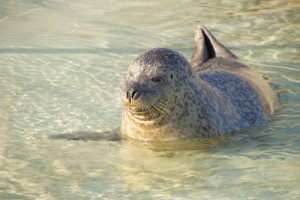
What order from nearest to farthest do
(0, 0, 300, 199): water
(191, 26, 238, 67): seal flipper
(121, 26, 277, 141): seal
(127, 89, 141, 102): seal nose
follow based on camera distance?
1. (0, 0, 300, 199): water
2. (127, 89, 141, 102): seal nose
3. (121, 26, 277, 141): seal
4. (191, 26, 238, 67): seal flipper

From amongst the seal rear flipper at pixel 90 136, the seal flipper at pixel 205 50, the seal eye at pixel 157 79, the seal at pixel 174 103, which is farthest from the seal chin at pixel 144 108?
the seal flipper at pixel 205 50

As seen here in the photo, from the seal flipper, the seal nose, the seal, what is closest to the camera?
the seal nose

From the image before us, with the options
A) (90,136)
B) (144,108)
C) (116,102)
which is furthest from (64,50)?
(144,108)

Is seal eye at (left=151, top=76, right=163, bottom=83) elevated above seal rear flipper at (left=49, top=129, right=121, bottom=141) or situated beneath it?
A: elevated above

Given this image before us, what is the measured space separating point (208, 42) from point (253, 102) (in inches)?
52.6

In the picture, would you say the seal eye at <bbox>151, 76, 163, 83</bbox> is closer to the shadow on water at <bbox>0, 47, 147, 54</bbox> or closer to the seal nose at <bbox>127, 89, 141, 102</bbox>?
the seal nose at <bbox>127, 89, 141, 102</bbox>

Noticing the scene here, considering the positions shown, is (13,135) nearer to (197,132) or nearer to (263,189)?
(197,132)

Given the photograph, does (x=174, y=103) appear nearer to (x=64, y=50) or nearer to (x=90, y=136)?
(x=90, y=136)

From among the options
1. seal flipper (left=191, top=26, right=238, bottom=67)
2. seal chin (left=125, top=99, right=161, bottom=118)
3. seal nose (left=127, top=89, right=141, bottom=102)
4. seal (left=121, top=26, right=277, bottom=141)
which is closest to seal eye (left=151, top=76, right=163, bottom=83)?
seal (left=121, top=26, right=277, bottom=141)

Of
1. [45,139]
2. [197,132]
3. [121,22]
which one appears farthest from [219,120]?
[121,22]

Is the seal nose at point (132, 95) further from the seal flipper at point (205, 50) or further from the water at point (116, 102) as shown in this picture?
the seal flipper at point (205, 50)

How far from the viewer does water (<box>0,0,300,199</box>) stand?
632 centimetres

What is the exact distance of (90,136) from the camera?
755cm

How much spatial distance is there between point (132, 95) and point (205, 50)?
96.6 inches
